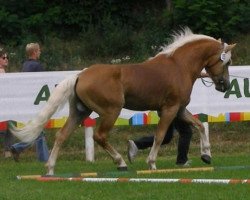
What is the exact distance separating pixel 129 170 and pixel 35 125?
5.31 ft

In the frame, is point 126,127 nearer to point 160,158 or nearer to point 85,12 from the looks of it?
point 160,158

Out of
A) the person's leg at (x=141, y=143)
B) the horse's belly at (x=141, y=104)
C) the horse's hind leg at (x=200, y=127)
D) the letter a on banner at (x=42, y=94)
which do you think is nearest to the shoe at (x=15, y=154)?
the letter a on banner at (x=42, y=94)

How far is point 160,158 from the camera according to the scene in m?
16.2

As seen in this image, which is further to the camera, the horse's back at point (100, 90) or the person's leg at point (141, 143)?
the person's leg at point (141, 143)

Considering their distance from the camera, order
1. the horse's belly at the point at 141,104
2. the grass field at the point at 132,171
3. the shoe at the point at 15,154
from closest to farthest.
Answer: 1. the grass field at the point at 132,171
2. the horse's belly at the point at 141,104
3. the shoe at the point at 15,154

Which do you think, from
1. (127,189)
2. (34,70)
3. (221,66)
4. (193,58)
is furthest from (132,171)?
(34,70)

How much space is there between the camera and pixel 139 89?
13.1m

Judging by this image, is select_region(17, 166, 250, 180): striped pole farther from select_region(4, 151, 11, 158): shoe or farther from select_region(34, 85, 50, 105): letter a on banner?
select_region(4, 151, 11, 158): shoe

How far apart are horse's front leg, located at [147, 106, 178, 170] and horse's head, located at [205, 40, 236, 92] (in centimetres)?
109

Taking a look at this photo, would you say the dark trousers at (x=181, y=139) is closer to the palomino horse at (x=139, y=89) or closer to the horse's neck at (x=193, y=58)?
the palomino horse at (x=139, y=89)

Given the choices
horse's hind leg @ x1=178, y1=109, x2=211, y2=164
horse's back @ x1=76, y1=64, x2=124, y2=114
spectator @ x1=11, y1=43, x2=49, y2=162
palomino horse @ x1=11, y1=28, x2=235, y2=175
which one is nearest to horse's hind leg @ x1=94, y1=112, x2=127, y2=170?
palomino horse @ x1=11, y1=28, x2=235, y2=175

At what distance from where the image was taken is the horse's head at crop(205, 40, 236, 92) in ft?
45.3

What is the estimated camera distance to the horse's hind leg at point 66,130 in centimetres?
1274

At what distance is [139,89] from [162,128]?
2.29ft
